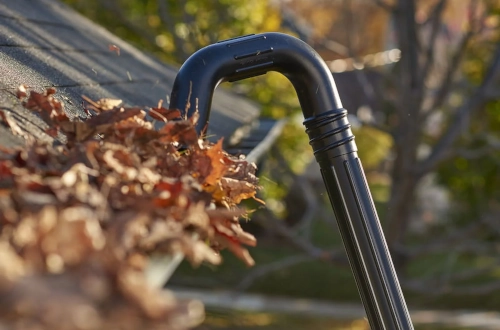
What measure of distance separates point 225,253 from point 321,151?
14226mm

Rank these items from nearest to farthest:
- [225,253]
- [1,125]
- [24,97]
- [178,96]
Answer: [1,125], [24,97], [178,96], [225,253]

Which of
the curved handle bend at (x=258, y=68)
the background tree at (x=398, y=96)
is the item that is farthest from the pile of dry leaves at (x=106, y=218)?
the background tree at (x=398, y=96)

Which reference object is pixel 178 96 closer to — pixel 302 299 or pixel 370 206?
pixel 370 206

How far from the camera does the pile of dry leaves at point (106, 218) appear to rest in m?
0.96

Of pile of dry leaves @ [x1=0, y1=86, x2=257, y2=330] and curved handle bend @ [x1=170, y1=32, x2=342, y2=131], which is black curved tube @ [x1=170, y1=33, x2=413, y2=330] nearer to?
curved handle bend @ [x1=170, y1=32, x2=342, y2=131]

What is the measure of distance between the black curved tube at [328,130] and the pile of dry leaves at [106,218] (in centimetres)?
83

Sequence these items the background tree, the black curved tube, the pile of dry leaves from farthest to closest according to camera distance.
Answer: the background tree < the black curved tube < the pile of dry leaves

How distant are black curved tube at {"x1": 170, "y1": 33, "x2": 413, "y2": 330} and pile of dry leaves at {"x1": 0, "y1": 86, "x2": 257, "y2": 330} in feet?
2.72

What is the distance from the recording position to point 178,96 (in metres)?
2.72

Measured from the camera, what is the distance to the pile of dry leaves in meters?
0.96

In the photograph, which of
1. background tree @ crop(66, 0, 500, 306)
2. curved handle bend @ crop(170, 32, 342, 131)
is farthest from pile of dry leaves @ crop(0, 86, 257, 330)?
A: background tree @ crop(66, 0, 500, 306)

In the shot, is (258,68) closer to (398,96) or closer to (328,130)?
(328,130)

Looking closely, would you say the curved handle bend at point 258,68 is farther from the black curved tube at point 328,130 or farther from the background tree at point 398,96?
the background tree at point 398,96

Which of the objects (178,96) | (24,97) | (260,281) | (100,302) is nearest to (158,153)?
(24,97)
